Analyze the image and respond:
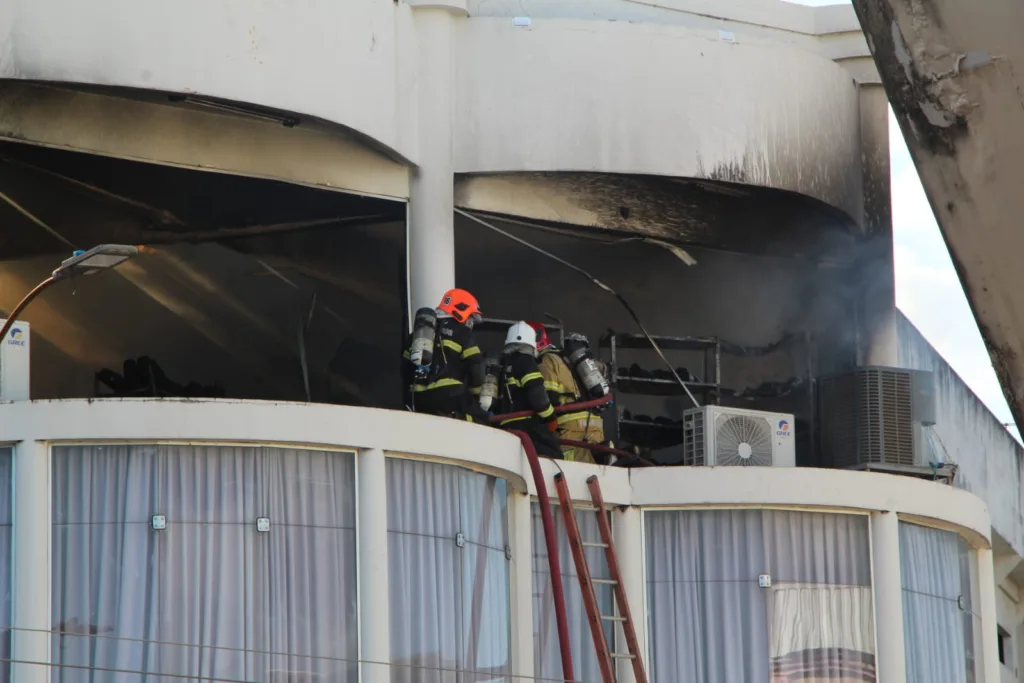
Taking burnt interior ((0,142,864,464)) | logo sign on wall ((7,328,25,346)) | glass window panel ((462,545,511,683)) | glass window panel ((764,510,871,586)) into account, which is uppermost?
burnt interior ((0,142,864,464))

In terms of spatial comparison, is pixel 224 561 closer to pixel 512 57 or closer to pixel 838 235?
pixel 512 57

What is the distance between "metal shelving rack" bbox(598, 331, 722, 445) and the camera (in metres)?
17.3

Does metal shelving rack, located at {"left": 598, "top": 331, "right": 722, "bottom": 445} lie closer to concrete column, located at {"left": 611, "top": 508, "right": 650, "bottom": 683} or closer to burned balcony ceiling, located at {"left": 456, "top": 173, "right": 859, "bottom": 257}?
burned balcony ceiling, located at {"left": 456, "top": 173, "right": 859, "bottom": 257}

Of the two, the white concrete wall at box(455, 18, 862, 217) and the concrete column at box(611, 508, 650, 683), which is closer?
the concrete column at box(611, 508, 650, 683)

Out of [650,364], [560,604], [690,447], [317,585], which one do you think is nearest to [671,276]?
[650,364]

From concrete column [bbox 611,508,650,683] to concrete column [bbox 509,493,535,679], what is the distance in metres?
1.12

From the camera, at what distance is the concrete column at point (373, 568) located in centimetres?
1162

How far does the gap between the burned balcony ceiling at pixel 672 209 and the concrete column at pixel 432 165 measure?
0.50m

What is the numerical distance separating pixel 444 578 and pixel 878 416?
6127 mm

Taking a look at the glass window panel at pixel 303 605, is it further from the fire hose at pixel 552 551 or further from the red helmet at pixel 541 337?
the red helmet at pixel 541 337

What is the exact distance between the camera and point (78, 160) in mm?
15008

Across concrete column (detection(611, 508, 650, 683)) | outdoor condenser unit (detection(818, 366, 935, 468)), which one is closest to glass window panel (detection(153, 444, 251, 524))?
concrete column (detection(611, 508, 650, 683))

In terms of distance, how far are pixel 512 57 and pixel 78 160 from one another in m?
4.19

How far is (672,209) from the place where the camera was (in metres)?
17.2
